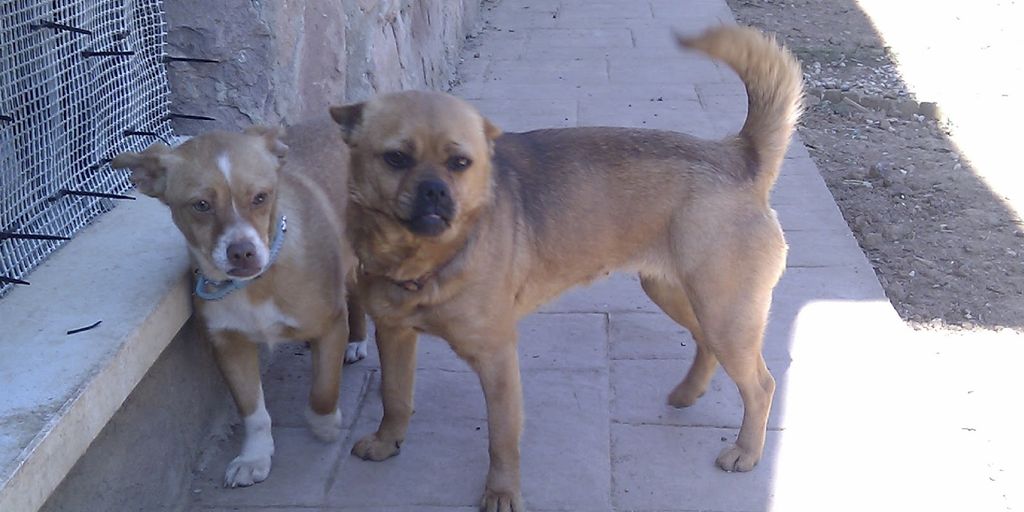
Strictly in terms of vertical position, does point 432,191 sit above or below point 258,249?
above

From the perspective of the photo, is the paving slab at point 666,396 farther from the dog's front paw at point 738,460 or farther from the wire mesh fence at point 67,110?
the wire mesh fence at point 67,110

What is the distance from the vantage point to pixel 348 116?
3131 millimetres

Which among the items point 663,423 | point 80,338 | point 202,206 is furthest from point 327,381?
point 663,423

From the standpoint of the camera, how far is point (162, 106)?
4.13 m

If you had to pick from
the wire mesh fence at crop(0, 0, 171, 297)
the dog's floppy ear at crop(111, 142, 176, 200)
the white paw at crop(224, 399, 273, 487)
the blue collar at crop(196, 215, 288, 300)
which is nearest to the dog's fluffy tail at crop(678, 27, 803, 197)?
the blue collar at crop(196, 215, 288, 300)

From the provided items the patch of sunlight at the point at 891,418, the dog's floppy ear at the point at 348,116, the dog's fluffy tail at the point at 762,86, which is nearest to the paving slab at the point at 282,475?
the dog's floppy ear at the point at 348,116

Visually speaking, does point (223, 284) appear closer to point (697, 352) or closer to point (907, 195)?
point (697, 352)

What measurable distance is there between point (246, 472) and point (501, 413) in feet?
3.01

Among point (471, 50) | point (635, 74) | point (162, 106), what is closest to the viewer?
point (162, 106)

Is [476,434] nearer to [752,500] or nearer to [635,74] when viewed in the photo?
[752,500]

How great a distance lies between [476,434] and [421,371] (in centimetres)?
52

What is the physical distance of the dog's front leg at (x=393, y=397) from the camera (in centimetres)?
350

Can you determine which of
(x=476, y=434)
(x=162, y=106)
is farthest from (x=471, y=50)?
(x=476, y=434)

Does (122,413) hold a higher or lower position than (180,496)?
higher
